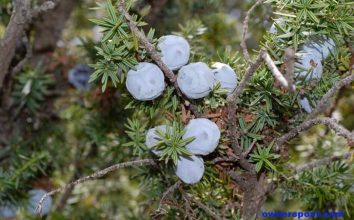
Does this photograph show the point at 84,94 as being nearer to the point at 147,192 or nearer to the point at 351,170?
the point at 147,192

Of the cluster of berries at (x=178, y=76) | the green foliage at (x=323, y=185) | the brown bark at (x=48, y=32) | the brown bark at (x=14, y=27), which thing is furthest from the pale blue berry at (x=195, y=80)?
the brown bark at (x=48, y=32)

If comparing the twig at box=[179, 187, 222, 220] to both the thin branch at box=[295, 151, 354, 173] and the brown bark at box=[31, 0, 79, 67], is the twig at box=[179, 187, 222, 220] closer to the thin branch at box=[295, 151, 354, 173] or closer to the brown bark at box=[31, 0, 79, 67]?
the thin branch at box=[295, 151, 354, 173]

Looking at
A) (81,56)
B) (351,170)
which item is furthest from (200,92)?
(81,56)

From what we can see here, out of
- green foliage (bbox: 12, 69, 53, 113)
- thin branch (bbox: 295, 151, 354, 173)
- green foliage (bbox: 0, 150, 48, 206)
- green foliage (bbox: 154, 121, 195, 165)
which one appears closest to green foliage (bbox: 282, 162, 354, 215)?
thin branch (bbox: 295, 151, 354, 173)

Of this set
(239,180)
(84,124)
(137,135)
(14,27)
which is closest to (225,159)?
(239,180)

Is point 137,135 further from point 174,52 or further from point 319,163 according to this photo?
point 319,163
